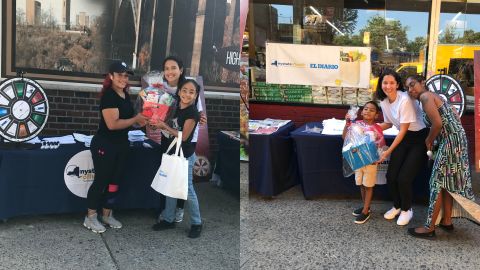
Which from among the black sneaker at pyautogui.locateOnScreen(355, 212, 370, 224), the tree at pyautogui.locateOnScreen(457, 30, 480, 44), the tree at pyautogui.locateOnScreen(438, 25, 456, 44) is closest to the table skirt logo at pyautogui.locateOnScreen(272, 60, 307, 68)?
the tree at pyautogui.locateOnScreen(438, 25, 456, 44)

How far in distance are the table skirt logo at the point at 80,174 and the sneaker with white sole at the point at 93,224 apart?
0.12 metres

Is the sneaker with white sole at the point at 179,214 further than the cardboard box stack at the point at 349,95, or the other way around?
the cardboard box stack at the point at 349,95

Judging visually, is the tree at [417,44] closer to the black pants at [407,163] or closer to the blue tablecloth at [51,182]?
the black pants at [407,163]

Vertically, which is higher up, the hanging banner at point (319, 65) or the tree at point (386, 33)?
the tree at point (386, 33)

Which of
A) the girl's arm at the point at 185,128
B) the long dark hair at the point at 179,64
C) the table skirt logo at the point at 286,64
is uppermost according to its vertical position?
the table skirt logo at the point at 286,64

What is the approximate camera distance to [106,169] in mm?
2445

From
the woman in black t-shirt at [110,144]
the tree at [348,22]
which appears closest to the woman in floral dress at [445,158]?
the tree at [348,22]

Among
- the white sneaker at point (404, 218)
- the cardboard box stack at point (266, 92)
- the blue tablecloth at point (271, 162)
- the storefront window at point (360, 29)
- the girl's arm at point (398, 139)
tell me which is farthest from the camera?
the cardboard box stack at point (266, 92)

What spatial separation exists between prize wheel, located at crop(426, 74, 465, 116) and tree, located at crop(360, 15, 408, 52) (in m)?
1.00

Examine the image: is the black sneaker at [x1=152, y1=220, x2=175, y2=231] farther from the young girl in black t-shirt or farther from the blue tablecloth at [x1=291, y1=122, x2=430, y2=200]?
the blue tablecloth at [x1=291, y1=122, x2=430, y2=200]

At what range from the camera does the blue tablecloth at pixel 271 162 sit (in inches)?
195

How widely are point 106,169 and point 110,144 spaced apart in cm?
14

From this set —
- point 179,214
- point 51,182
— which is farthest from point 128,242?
point 51,182

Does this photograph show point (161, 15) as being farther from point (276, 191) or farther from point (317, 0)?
point (317, 0)
